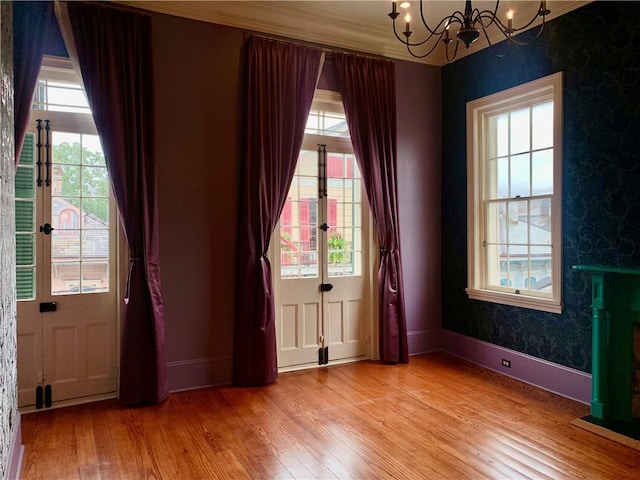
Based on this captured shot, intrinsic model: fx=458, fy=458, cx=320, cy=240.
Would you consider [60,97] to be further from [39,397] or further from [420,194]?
[420,194]

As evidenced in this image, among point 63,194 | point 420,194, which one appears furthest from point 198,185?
point 420,194

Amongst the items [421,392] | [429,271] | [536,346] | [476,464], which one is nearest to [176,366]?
[421,392]

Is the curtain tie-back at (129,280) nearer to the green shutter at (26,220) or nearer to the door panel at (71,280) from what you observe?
→ the door panel at (71,280)

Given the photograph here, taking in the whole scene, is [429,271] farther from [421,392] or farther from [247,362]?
[247,362]

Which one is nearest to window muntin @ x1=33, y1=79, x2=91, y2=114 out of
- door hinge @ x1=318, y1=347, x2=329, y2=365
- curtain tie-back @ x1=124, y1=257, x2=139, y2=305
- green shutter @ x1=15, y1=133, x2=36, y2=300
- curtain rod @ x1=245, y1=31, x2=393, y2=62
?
green shutter @ x1=15, y1=133, x2=36, y2=300

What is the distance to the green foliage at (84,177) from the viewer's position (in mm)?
3449

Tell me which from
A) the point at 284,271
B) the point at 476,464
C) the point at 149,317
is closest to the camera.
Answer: the point at 476,464

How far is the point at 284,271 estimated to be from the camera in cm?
425

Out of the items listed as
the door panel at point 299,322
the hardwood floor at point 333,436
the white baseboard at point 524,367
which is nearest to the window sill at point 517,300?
the white baseboard at point 524,367

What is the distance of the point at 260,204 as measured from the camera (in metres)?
3.87

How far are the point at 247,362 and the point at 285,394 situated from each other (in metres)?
0.43

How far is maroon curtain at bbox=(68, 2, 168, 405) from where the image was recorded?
11.1 feet

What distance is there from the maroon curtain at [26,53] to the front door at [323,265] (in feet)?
6.86

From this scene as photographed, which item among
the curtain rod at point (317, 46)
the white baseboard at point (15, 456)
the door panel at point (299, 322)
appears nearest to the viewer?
the white baseboard at point (15, 456)
